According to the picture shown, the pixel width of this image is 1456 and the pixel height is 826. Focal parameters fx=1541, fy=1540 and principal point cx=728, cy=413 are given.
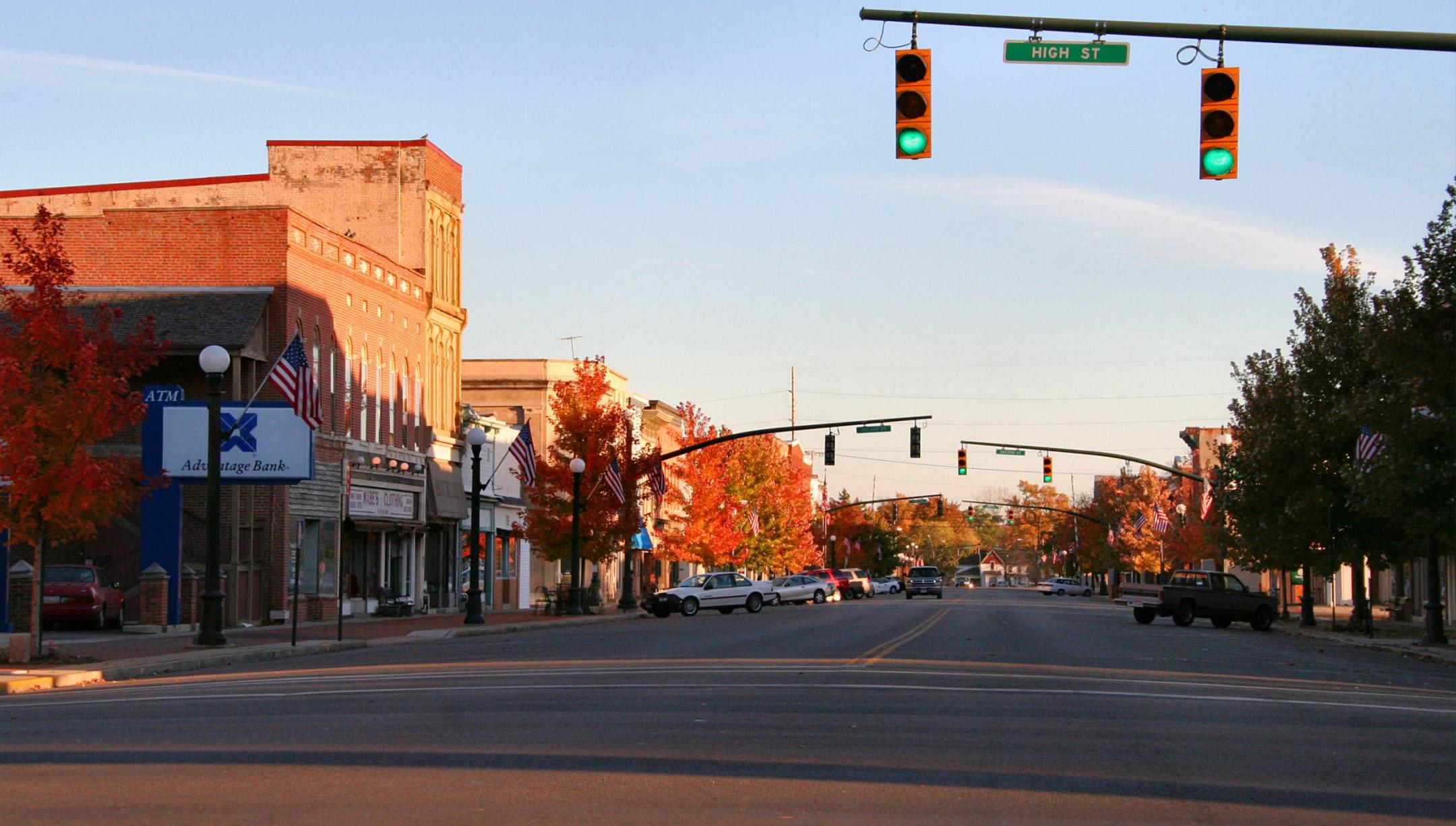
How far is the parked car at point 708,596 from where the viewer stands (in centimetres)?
5128

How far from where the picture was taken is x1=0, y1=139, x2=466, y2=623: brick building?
3766cm

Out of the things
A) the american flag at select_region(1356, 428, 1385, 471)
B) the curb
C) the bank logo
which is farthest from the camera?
the bank logo

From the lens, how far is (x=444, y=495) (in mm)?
51688

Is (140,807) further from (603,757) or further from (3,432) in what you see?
(3,432)

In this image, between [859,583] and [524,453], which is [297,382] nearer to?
[524,453]

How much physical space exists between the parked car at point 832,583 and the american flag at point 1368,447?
42587 mm

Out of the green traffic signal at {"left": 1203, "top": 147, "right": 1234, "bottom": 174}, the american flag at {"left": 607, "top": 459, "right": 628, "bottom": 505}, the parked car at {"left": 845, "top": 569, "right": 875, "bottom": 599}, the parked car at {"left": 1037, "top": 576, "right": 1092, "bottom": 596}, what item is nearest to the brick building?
the american flag at {"left": 607, "top": 459, "right": 628, "bottom": 505}

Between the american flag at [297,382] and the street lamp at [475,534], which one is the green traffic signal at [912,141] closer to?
the american flag at [297,382]

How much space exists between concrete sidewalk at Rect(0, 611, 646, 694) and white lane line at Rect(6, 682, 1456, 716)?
11.8 ft

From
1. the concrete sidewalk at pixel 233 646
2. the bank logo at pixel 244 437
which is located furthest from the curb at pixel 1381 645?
the bank logo at pixel 244 437

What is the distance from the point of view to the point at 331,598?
4206cm

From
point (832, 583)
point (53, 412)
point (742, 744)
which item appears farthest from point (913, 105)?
point (832, 583)

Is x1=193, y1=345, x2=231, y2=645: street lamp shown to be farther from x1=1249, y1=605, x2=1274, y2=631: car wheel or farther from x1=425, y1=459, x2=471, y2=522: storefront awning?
x1=1249, y1=605, x2=1274, y2=631: car wheel

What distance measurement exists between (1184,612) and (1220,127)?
102 feet
